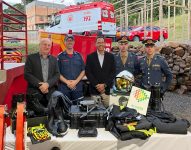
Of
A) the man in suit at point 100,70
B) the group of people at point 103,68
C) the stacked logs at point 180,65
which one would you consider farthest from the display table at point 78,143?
the stacked logs at point 180,65

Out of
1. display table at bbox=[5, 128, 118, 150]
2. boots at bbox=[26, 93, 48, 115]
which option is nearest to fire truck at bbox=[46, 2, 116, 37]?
boots at bbox=[26, 93, 48, 115]

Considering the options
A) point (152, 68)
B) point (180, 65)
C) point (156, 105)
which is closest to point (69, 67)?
point (152, 68)

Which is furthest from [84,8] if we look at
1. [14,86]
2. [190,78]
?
[14,86]

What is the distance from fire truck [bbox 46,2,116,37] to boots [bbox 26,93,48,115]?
18750 mm

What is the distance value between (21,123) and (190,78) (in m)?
9.16

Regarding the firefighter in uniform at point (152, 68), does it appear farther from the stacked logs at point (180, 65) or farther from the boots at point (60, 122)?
the stacked logs at point (180, 65)

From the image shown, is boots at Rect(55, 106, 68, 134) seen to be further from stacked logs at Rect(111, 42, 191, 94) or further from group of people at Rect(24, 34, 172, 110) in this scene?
stacked logs at Rect(111, 42, 191, 94)

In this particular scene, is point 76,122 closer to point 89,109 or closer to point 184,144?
point 89,109

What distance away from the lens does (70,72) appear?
540 cm

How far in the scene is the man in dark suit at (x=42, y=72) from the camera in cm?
484

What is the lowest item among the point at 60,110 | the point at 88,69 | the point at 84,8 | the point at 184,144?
the point at 184,144

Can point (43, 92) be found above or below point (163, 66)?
below

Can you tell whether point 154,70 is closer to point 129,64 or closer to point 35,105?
point 129,64

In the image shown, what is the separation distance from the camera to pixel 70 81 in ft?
17.6
